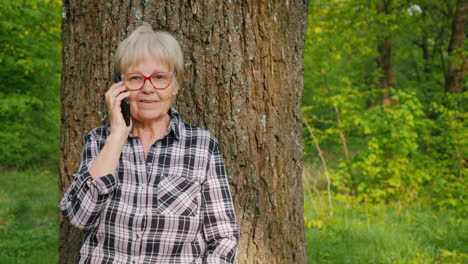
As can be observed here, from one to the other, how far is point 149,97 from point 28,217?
6.85m

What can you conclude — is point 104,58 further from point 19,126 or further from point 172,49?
point 19,126

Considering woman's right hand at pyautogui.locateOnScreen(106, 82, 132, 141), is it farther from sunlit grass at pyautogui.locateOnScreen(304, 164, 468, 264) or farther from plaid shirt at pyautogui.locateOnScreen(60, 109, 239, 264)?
sunlit grass at pyautogui.locateOnScreen(304, 164, 468, 264)

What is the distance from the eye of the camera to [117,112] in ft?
6.46

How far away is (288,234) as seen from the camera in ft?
8.28

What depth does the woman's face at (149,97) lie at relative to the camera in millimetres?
1970

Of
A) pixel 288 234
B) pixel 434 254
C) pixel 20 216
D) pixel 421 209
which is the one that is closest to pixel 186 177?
pixel 288 234

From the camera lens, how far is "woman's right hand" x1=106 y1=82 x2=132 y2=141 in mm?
1939

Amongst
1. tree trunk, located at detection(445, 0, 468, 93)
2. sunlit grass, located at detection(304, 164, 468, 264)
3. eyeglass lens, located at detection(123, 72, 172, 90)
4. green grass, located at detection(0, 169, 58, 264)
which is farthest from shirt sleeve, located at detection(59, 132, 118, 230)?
tree trunk, located at detection(445, 0, 468, 93)

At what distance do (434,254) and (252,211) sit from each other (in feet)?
10.8

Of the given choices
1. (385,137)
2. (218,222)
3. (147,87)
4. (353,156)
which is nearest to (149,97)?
(147,87)

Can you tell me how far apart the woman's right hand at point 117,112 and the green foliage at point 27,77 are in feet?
24.5

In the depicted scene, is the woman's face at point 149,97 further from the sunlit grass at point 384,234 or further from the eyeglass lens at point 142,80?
the sunlit grass at point 384,234

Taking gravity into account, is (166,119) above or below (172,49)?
below

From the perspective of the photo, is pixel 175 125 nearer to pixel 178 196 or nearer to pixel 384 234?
pixel 178 196
